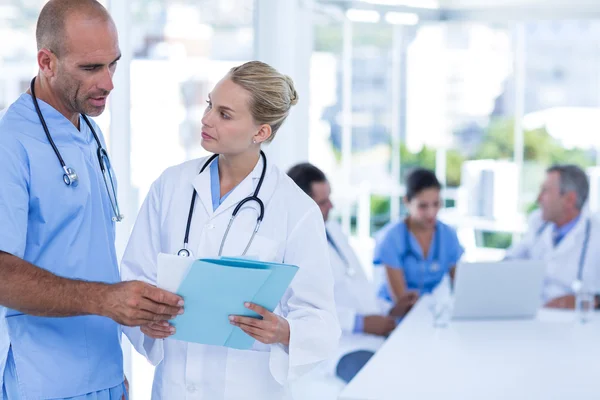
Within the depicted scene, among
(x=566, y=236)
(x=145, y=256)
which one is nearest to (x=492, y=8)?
(x=566, y=236)

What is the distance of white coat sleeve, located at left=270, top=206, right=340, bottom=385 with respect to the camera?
158cm

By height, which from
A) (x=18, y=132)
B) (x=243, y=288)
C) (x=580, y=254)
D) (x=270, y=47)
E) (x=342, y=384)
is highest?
(x=270, y=47)

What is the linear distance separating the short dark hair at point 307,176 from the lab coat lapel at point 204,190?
1187 millimetres

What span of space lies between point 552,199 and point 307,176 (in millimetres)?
1316

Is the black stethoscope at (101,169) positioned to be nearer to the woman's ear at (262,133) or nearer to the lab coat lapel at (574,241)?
the woman's ear at (262,133)

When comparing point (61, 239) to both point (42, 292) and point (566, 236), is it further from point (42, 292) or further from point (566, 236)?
point (566, 236)

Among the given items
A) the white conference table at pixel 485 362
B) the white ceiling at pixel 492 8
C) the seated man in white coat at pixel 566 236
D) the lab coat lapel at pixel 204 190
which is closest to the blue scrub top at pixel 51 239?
the lab coat lapel at pixel 204 190

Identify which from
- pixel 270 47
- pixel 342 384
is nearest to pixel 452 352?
pixel 342 384

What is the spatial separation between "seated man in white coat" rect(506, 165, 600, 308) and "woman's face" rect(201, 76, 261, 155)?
2222 mm

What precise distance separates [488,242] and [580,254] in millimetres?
4486

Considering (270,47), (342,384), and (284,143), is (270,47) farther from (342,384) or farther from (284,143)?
(342,384)

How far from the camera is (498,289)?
2834 mm

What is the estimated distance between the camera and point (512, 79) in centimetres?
719

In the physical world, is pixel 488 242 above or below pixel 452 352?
below
